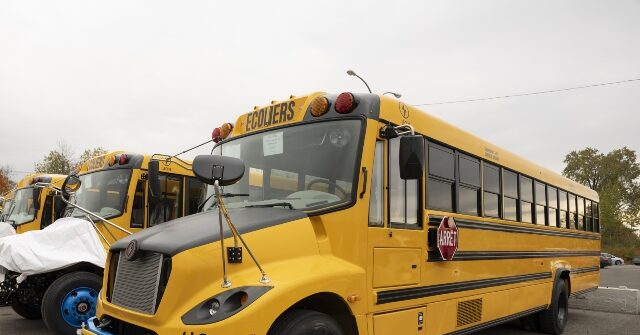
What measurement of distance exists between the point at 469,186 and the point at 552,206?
3.40m

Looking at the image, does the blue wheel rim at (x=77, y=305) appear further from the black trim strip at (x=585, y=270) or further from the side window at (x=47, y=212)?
the black trim strip at (x=585, y=270)

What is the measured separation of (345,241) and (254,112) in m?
1.66

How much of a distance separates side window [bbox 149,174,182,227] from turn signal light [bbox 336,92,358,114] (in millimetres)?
5081

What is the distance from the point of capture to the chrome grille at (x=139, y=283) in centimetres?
322

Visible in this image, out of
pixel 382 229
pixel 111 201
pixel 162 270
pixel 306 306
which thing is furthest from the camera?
pixel 111 201

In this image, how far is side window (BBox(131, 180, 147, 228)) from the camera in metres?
7.96

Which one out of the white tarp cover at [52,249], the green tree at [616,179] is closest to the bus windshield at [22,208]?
the white tarp cover at [52,249]

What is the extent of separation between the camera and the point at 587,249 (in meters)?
9.98

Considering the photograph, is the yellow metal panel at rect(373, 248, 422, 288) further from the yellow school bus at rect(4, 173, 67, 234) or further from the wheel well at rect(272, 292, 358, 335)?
the yellow school bus at rect(4, 173, 67, 234)

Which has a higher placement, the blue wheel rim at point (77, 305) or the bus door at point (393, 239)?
the bus door at point (393, 239)

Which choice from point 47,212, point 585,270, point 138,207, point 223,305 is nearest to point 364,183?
point 223,305

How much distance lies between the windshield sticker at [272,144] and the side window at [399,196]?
3.04 ft

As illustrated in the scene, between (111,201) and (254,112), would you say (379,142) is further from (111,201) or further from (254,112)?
(111,201)

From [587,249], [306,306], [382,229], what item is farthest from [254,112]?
[587,249]
